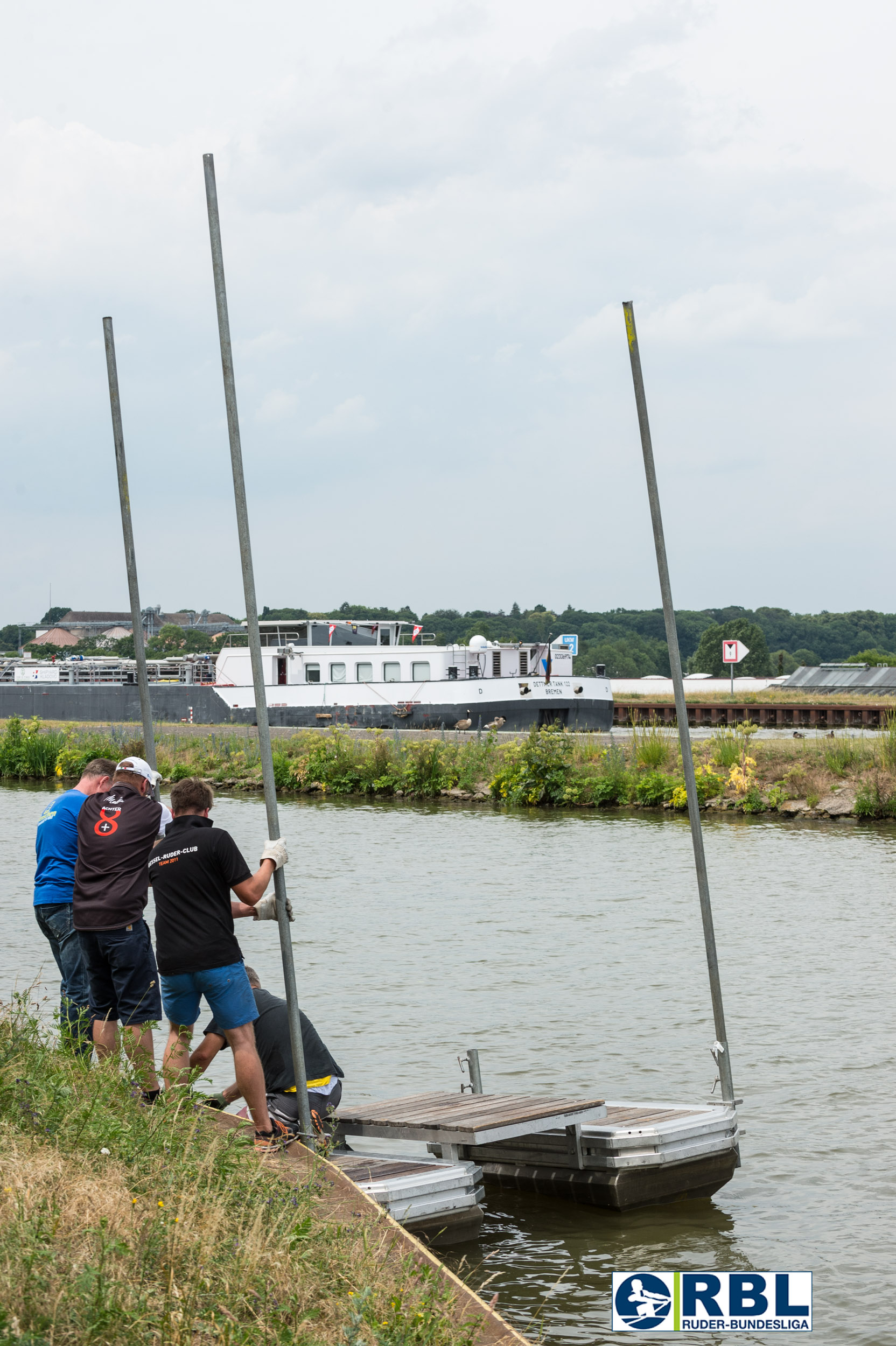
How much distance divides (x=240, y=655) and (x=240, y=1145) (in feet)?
141

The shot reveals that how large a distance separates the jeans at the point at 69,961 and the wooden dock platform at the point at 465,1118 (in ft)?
5.77

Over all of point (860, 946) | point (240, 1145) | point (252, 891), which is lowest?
point (860, 946)

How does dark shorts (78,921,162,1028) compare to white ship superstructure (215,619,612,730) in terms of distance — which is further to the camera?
white ship superstructure (215,619,612,730)

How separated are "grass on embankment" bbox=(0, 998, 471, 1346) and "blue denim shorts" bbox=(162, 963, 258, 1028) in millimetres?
630

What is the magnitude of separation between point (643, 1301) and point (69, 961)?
→ 12.4 ft

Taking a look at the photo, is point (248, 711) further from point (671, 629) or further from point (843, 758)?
point (671, 629)

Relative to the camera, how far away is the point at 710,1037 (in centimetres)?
1161

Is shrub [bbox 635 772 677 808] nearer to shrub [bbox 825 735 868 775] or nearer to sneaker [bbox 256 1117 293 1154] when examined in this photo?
shrub [bbox 825 735 868 775]

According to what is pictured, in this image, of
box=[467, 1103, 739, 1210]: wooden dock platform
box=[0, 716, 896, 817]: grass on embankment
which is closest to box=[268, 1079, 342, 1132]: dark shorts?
box=[467, 1103, 739, 1210]: wooden dock platform

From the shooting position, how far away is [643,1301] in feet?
21.5

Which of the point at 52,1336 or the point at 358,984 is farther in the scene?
the point at 358,984

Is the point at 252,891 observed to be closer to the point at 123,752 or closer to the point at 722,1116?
the point at 722,1116

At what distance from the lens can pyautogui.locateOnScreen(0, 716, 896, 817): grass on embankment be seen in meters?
28.9

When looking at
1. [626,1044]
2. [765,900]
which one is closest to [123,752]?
[765,900]
